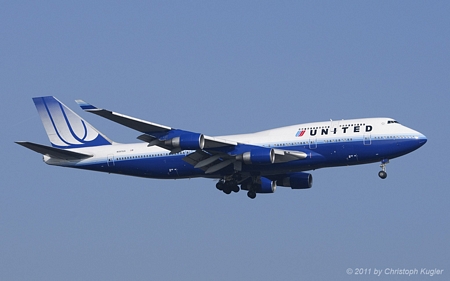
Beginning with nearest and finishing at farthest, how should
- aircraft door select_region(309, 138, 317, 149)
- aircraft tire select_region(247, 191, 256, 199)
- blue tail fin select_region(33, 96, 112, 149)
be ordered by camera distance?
aircraft door select_region(309, 138, 317, 149), aircraft tire select_region(247, 191, 256, 199), blue tail fin select_region(33, 96, 112, 149)

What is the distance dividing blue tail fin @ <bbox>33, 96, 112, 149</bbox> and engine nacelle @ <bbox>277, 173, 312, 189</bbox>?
44.6ft

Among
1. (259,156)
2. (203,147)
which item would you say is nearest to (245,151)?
(259,156)

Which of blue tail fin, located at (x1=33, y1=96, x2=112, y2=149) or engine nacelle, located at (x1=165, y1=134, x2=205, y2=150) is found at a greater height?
blue tail fin, located at (x1=33, y1=96, x2=112, y2=149)

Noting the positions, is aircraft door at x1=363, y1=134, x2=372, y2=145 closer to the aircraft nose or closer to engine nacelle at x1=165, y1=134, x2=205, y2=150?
the aircraft nose

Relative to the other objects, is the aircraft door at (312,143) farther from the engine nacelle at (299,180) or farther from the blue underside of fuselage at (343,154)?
the engine nacelle at (299,180)

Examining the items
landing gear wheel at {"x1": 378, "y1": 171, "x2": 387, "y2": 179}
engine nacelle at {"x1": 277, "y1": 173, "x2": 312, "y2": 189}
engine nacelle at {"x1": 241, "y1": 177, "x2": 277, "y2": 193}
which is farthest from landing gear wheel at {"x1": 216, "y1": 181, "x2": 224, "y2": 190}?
landing gear wheel at {"x1": 378, "y1": 171, "x2": 387, "y2": 179}

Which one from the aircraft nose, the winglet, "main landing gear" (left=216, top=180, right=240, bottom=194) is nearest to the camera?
the winglet

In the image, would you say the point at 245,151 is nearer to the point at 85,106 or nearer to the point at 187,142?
the point at 187,142

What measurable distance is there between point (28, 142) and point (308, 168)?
1873 cm

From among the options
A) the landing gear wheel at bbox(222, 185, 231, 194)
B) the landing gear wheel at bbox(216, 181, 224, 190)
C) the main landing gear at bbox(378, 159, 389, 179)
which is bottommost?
the landing gear wheel at bbox(222, 185, 231, 194)

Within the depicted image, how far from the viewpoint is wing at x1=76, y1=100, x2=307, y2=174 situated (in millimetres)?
51938

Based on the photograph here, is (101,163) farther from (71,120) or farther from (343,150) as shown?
(343,150)

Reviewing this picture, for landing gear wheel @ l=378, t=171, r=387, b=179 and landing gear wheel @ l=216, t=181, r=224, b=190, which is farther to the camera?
landing gear wheel @ l=216, t=181, r=224, b=190

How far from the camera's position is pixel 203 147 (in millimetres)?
53906
